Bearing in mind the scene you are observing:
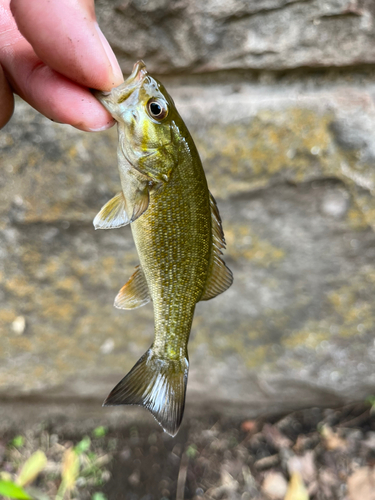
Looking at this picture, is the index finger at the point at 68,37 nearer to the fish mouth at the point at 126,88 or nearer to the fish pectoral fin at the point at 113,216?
the fish mouth at the point at 126,88

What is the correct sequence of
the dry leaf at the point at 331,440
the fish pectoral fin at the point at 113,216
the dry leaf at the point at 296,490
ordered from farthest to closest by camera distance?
the dry leaf at the point at 331,440, the dry leaf at the point at 296,490, the fish pectoral fin at the point at 113,216

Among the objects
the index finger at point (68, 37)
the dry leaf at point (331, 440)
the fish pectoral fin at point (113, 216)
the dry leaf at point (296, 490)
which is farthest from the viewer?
the dry leaf at point (331, 440)

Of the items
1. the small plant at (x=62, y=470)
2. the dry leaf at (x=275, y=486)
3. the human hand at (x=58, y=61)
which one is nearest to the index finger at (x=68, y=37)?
the human hand at (x=58, y=61)

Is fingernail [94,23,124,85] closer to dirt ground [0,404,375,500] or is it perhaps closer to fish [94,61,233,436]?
fish [94,61,233,436]

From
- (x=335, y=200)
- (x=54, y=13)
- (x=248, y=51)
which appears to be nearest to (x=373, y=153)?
(x=335, y=200)

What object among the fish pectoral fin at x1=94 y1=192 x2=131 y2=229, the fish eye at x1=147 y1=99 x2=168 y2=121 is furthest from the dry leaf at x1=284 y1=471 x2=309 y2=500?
the fish eye at x1=147 y1=99 x2=168 y2=121

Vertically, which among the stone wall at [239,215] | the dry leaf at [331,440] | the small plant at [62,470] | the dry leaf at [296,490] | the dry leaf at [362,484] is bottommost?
the dry leaf at [331,440]

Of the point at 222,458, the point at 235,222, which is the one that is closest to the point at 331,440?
the point at 222,458
